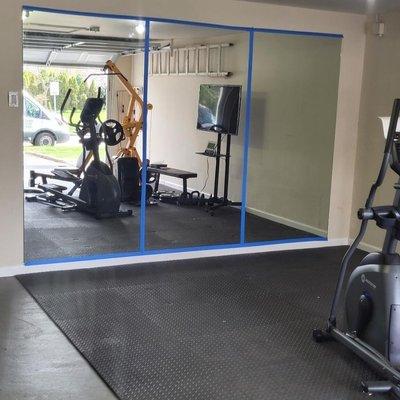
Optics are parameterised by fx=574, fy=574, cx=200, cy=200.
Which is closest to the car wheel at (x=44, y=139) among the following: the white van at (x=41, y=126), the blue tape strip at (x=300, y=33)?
the white van at (x=41, y=126)

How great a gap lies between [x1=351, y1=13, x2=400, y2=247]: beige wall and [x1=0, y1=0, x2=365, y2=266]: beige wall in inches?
3.8

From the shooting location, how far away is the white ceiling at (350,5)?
17.5 feet

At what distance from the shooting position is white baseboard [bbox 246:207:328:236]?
21.9 feet

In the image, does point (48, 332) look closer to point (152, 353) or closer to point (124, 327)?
point (124, 327)

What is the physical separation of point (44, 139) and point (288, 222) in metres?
3.06

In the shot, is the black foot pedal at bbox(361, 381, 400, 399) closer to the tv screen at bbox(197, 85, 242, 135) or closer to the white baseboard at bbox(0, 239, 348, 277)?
the white baseboard at bbox(0, 239, 348, 277)

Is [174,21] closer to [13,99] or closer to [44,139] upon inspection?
[13,99]

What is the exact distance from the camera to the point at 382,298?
339 cm

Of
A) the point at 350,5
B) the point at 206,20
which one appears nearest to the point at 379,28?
the point at 350,5

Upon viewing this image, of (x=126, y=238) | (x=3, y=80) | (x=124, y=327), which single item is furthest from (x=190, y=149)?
(x=124, y=327)

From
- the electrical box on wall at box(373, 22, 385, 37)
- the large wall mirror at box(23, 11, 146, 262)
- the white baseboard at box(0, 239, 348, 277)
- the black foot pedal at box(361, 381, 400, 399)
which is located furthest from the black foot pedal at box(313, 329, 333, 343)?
the electrical box on wall at box(373, 22, 385, 37)

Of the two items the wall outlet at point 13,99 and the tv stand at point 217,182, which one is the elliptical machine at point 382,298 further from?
the tv stand at point 217,182

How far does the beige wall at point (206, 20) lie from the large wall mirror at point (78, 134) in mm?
596

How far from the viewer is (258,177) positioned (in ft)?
24.6
